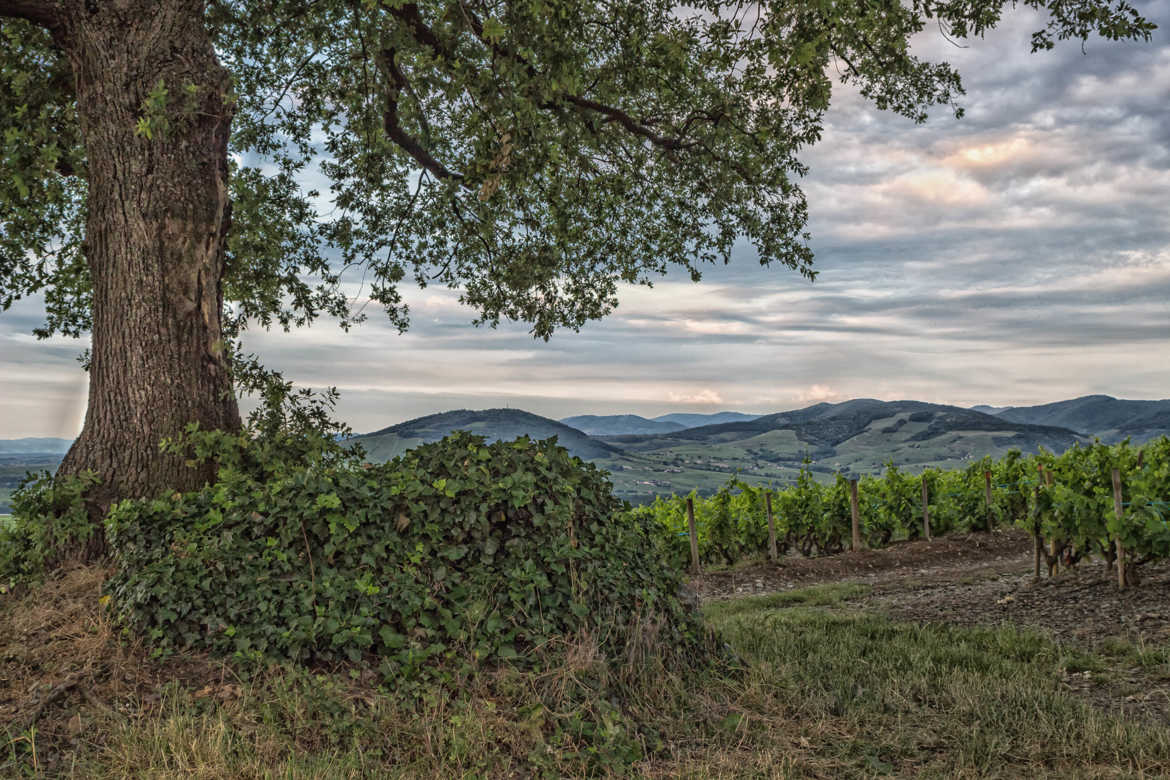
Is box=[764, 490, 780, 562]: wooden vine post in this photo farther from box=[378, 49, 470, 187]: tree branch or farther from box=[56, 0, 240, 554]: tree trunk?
box=[56, 0, 240, 554]: tree trunk

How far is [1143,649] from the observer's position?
724cm

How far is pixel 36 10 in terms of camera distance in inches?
295

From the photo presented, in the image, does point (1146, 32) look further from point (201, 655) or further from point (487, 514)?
point (201, 655)

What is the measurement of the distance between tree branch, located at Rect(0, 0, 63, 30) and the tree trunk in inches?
4.1

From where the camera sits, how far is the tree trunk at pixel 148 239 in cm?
694

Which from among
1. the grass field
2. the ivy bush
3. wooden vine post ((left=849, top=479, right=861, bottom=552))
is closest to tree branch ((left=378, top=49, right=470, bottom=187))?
the ivy bush

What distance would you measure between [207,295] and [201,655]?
371 centimetres

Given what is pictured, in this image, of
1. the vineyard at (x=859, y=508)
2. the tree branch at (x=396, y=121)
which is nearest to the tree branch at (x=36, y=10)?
the tree branch at (x=396, y=121)

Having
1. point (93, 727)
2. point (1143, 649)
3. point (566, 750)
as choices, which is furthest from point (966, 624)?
point (93, 727)

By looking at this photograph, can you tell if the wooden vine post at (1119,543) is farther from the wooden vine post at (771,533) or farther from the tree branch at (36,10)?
the tree branch at (36,10)

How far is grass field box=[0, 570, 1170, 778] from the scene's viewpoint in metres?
4.34

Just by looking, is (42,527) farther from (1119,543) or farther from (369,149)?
(1119,543)

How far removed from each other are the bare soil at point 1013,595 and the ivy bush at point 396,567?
152 centimetres

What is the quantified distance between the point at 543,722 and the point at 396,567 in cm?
161
